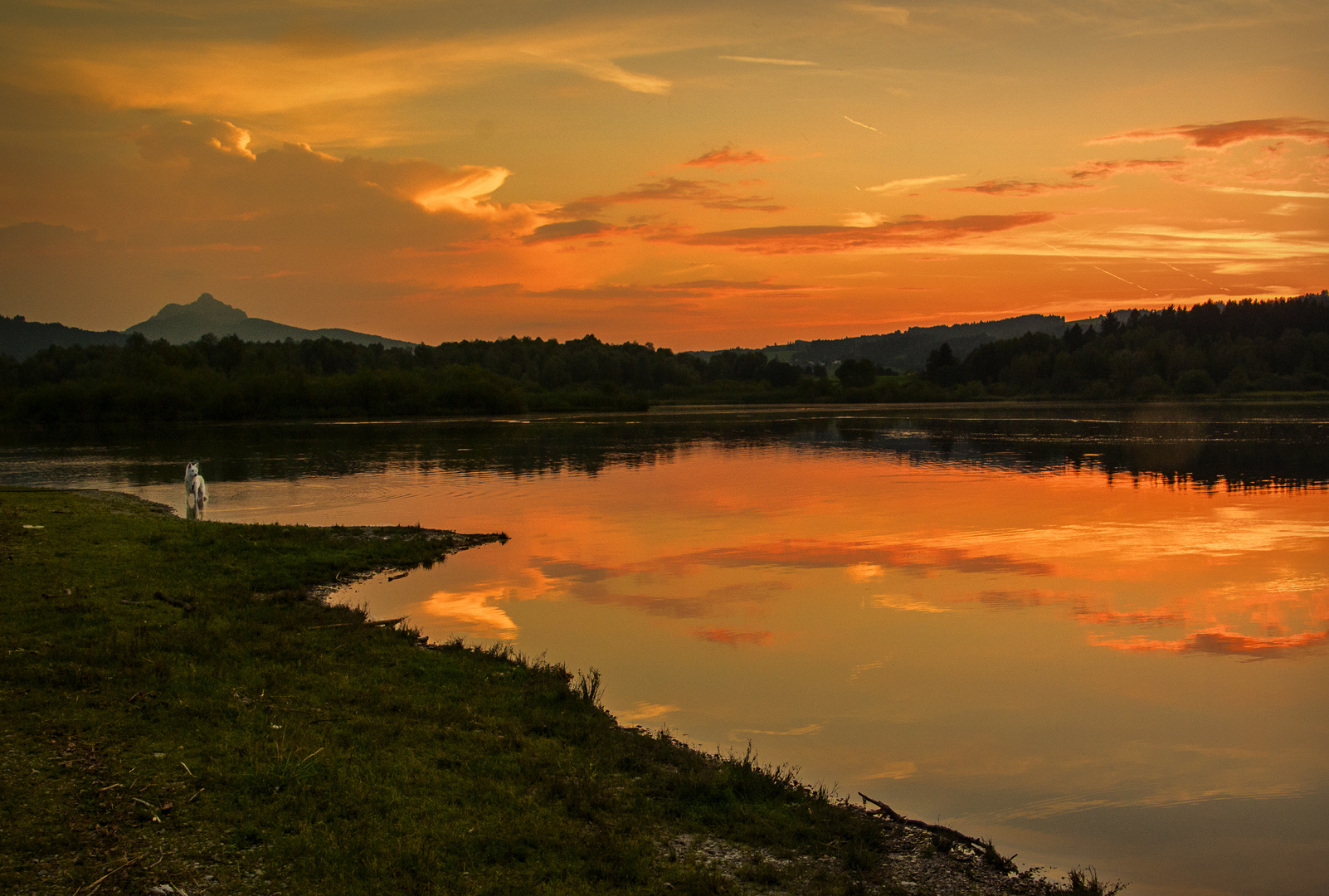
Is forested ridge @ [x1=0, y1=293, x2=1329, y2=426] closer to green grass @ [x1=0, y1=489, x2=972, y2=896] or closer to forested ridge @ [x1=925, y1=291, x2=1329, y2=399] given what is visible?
forested ridge @ [x1=925, y1=291, x2=1329, y2=399]

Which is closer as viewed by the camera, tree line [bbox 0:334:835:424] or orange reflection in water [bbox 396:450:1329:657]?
orange reflection in water [bbox 396:450:1329:657]

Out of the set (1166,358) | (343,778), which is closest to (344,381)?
(343,778)

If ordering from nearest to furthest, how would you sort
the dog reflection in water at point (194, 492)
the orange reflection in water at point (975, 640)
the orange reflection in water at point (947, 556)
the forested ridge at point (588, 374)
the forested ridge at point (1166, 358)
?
the orange reflection in water at point (975, 640) → the orange reflection in water at point (947, 556) → the dog reflection in water at point (194, 492) → the forested ridge at point (588, 374) → the forested ridge at point (1166, 358)

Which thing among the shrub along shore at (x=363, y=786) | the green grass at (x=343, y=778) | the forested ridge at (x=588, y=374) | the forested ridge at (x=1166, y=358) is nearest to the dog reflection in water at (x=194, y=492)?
the green grass at (x=343, y=778)

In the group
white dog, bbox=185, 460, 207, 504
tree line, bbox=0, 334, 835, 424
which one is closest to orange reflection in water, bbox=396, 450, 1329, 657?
white dog, bbox=185, 460, 207, 504

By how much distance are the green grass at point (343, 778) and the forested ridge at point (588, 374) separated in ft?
351

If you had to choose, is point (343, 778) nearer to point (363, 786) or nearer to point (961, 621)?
point (363, 786)

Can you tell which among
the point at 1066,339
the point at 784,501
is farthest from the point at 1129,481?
the point at 1066,339

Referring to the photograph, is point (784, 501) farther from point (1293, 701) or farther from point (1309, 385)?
point (1309, 385)

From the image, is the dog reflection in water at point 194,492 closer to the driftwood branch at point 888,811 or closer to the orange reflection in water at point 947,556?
the orange reflection in water at point 947,556

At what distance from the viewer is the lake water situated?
9.17m

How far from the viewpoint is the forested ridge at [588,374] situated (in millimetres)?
108750

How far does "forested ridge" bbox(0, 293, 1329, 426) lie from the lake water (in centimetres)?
7167

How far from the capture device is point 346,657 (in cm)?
1178
